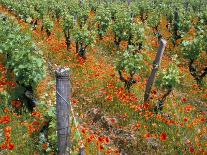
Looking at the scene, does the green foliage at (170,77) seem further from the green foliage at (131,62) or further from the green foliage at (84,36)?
the green foliage at (84,36)

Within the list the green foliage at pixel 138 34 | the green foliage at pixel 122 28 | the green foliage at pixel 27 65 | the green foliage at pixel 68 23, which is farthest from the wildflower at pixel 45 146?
the green foliage at pixel 122 28

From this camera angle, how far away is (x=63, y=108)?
23.9 ft

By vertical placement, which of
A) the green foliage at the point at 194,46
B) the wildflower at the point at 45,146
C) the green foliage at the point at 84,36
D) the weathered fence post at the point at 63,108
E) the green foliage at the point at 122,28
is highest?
the green foliage at the point at 122,28

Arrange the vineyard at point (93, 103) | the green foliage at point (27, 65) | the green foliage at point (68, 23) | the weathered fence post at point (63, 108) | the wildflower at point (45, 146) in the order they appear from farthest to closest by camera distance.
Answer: the green foliage at point (68, 23), the green foliage at point (27, 65), the vineyard at point (93, 103), the wildflower at point (45, 146), the weathered fence post at point (63, 108)

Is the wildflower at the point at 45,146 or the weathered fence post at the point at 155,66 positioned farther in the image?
the weathered fence post at the point at 155,66

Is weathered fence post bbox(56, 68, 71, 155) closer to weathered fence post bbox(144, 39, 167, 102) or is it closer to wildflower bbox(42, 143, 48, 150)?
wildflower bbox(42, 143, 48, 150)

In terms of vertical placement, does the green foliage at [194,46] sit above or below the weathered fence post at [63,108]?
above

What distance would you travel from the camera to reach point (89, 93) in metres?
13.8

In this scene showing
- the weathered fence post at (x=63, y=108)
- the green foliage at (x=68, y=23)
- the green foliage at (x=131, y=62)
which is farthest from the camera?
the green foliage at (x=68, y=23)

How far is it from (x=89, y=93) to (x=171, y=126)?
3.73m

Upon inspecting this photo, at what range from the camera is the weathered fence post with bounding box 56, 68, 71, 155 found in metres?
7.04

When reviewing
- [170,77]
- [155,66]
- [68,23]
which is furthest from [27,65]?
[68,23]

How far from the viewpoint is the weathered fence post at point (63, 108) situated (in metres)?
7.04

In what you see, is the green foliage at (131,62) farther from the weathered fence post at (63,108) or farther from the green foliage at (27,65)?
the weathered fence post at (63,108)
